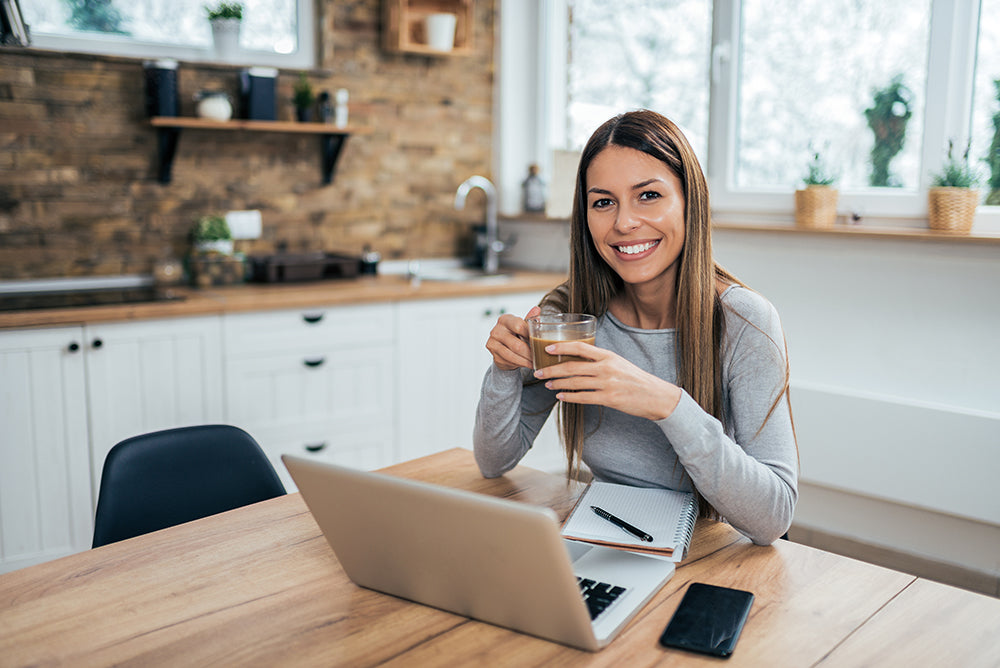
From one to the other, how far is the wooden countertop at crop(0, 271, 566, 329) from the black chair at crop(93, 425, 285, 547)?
1029mm

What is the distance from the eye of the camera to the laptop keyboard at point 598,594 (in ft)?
3.46

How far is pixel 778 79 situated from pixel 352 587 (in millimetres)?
2676

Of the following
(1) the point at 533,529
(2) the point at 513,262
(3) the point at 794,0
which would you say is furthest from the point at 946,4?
(1) the point at 533,529

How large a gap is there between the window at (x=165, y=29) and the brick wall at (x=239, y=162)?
0.26 feet

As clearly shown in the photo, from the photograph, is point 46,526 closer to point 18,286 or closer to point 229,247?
point 18,286

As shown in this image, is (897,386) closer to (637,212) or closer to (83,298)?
(637,212)

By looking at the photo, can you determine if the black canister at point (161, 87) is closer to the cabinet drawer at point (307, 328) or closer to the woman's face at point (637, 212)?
the cabinet drawer at point (307, 328)

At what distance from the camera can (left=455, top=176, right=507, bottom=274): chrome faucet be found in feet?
12.6

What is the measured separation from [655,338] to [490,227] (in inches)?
99.0

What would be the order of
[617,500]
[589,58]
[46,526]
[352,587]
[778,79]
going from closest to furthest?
[352,587] < [617,500] < [46,526] < [778,79] < [589,58]

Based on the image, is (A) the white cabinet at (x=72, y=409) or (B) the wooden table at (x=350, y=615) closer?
(B) the wooden table at (x=350, y=615)

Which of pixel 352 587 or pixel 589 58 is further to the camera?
pixel 589 58

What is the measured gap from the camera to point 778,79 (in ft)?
10.4

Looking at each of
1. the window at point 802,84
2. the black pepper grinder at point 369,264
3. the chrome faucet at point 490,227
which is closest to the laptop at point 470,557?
the window at point 802,84
